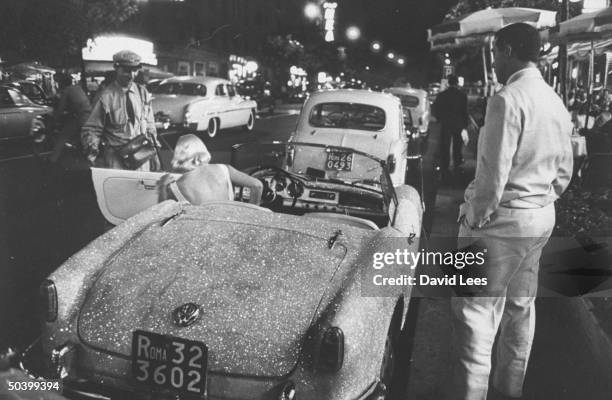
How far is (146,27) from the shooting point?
105 ft

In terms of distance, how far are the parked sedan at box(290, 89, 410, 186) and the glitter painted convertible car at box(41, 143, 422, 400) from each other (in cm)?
455

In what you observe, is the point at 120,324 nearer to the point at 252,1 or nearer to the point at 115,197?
the point at 115,197

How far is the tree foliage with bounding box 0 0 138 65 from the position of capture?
1642 centimetres

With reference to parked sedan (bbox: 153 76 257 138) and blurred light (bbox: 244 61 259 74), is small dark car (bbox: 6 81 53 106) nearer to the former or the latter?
parked sedan (bbox: 153 76 257 138)

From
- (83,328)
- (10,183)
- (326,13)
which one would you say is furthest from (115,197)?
(326,13)

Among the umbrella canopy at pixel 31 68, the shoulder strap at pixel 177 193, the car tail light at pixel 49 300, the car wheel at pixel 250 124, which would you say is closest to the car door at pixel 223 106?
the car wheel at pixel 250 124

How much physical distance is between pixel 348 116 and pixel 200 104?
8.19 m

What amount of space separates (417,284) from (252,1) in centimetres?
4758

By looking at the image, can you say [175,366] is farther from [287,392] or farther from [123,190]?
[123,190]

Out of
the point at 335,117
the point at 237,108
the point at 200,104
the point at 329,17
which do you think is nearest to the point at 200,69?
the point at 329,17

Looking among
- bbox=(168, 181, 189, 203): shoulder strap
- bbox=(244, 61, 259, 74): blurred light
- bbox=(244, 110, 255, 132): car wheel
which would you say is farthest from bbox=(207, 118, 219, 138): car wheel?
bbox=(244, 61, 259, 74): blurred light

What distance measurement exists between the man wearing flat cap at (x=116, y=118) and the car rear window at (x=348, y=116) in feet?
9.46

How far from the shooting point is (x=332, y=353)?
2.56 metres

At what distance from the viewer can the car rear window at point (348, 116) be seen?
866cm
